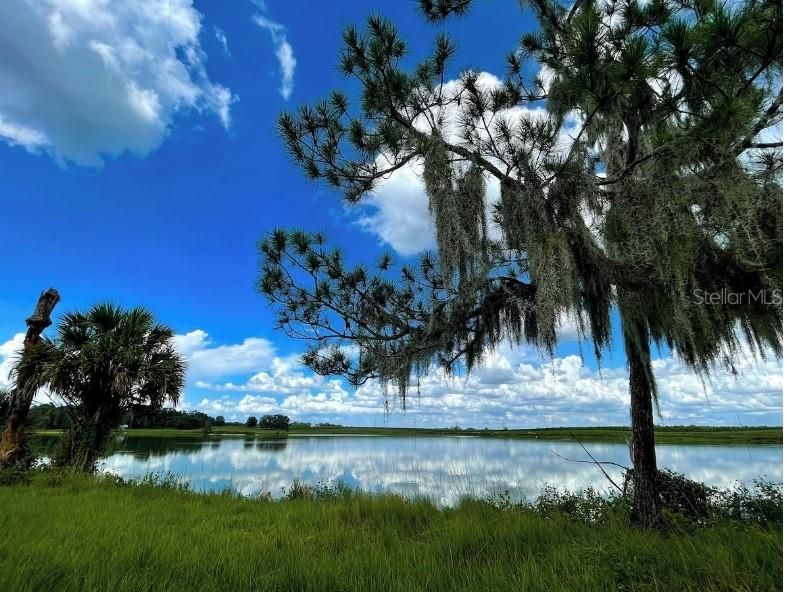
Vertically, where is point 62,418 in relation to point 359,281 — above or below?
below

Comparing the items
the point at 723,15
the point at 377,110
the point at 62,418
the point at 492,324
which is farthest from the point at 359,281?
the point at 62,418

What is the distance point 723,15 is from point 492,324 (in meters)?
3.19

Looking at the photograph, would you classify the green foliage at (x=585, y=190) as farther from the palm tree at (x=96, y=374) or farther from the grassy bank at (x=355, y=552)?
the palm tree at (x=96, y=374)

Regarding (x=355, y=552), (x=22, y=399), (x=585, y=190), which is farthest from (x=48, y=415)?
(x=585, y=190)

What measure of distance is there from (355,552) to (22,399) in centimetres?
802

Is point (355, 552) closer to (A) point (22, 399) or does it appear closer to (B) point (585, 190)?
(B) point (585, 190)

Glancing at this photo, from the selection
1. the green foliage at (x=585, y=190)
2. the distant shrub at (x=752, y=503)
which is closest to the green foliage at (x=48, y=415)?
the green foliage at (x=585, y=190)

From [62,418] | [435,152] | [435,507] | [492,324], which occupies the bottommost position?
[435,507]

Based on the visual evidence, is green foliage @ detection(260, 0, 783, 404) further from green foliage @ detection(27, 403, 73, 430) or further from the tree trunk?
green foliage @ detection(27, 403, 73, 430)

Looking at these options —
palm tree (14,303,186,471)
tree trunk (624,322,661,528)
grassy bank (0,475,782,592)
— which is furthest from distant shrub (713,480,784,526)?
palm tree (14,303,186,471)

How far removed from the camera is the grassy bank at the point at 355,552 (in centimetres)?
205

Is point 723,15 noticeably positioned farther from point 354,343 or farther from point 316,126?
point 354,343

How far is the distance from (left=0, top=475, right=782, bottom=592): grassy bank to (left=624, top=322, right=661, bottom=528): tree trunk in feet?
0.83

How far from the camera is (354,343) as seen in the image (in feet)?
15.4
